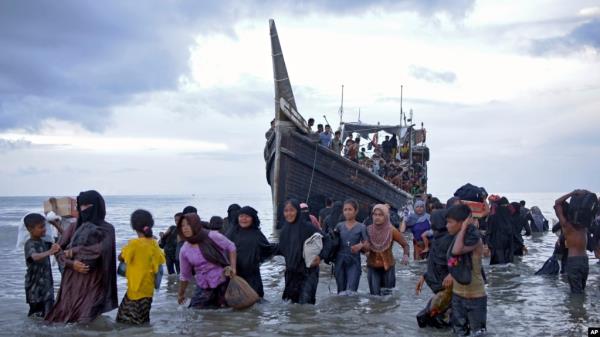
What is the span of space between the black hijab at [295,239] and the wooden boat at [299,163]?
36.3 feet

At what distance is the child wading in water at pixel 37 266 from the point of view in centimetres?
672

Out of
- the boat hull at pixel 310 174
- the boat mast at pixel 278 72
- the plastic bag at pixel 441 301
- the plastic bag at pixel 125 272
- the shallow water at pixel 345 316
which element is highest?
the boat mast at pixel 278 72

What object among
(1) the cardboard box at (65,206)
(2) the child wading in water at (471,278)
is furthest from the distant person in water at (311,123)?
(2) the child wading in water at (471,278)

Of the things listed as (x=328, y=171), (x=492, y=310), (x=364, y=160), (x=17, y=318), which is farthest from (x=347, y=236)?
(x=364, y=160)

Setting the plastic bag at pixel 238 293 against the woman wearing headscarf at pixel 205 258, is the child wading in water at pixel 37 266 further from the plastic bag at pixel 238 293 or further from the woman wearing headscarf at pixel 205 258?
the plastic bag at pixel 238 293

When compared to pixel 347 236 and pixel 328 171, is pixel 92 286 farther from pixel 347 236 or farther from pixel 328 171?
pixel 328 171

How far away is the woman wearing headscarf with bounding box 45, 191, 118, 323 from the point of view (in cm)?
607

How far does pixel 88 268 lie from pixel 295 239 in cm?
229

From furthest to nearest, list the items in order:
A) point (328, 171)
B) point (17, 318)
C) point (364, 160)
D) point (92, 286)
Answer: point (364, 160) → point (328, 171) → point (17, 318) → point (92, 286)

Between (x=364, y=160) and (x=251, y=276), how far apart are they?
15720mm

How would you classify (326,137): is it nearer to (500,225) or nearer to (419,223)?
(419,223)

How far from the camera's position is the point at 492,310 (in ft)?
25.4

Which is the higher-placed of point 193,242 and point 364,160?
point 364,160

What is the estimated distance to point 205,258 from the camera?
6824mm
